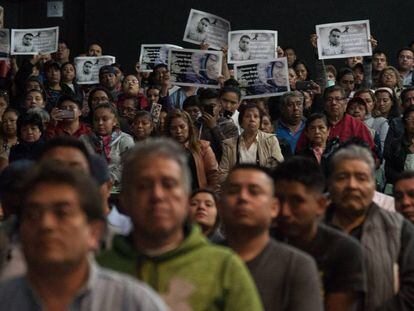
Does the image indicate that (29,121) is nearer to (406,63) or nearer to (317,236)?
(317,236)

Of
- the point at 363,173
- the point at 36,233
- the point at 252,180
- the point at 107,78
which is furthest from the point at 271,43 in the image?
the point at 36,233

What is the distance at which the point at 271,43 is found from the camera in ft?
43.1

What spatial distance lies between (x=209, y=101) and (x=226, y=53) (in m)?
2.63

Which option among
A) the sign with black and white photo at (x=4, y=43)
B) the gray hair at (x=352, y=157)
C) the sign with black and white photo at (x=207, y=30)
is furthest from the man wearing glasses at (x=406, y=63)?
the gray hair at (x=352, y=157)

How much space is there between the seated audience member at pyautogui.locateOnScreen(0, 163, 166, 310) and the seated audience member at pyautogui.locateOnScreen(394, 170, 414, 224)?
3124mm

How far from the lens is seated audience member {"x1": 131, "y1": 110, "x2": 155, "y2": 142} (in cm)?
1055

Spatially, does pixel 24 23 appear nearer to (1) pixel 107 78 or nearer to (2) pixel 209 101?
(1) pixel 107 78

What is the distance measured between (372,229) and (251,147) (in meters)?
4.80

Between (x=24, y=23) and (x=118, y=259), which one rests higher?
(x=24, y=23)

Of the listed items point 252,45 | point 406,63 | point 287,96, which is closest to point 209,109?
point 287,96

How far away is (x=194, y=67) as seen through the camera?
1223cm

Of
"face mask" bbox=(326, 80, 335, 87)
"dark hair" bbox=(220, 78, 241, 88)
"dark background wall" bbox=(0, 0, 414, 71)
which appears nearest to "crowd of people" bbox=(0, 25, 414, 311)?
"dark hair" bbox=(220, 78, 241, 88)

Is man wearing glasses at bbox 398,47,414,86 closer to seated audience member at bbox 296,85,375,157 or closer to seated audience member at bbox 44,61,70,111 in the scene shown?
seated audience member at bbox 296,85,375,157

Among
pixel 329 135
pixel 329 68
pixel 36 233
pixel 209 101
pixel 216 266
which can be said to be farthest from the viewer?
pixel 329 68
